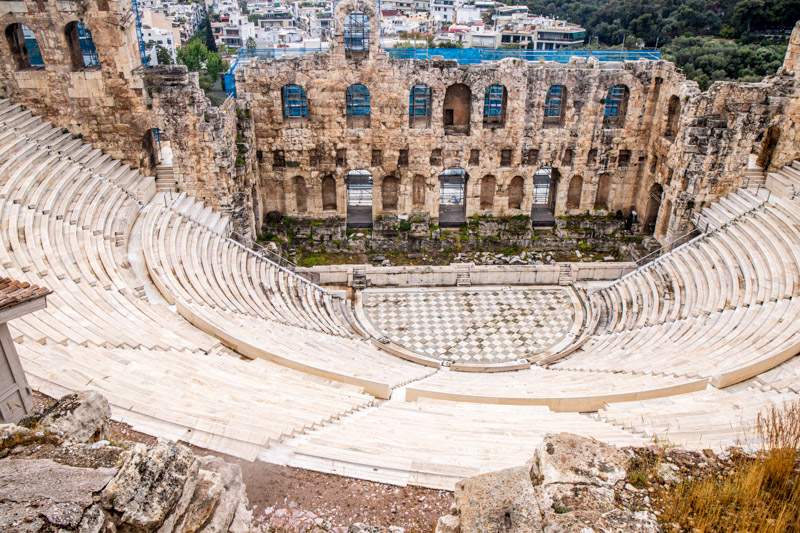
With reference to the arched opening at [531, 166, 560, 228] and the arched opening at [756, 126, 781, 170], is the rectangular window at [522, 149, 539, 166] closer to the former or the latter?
the arched opening at [531, 166, 560, 228]

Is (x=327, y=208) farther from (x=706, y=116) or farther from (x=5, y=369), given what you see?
(x=5, y=369)

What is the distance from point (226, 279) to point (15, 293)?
1133 cm

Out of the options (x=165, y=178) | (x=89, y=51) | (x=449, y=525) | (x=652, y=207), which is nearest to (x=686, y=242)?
(x=652, y=207)

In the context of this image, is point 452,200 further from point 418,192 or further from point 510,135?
point 510,135

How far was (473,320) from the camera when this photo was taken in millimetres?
22172

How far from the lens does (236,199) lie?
23.0 m

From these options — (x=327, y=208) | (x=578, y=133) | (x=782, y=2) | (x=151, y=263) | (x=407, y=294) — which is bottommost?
(x=407, y=294)

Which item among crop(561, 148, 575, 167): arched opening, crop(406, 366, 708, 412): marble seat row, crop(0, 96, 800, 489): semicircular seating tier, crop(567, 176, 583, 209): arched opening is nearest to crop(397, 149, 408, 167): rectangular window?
crop(561, 148, 575, 167): arched opening

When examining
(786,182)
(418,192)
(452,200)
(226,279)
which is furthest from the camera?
(452,200)

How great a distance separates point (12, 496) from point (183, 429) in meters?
3.90

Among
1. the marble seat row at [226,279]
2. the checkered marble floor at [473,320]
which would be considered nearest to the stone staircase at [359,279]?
the checkered marble floor at [473,320]

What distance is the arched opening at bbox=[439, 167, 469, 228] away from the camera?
27.8 meters

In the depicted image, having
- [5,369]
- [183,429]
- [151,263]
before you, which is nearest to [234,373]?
[183,429]

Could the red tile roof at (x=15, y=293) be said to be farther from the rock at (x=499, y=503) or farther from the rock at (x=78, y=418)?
the rock at (x=499, y=503)
